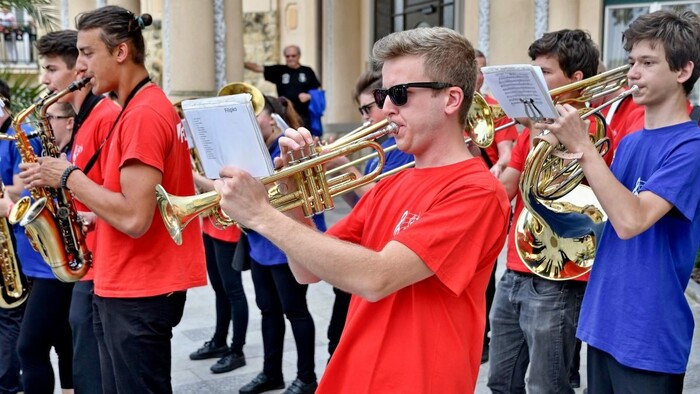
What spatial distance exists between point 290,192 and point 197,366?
3317 millimetres

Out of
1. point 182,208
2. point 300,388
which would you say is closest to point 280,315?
point 300,388

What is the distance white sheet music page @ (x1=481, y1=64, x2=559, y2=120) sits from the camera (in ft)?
8.27

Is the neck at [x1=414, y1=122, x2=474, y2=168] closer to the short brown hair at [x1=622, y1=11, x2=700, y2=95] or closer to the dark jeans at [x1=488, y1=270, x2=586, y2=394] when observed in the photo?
the short brown hair at [x1=622, y1=11, x2=700, y2=95]

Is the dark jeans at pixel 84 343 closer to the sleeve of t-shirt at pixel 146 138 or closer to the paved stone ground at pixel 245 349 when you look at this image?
the sleeve of t-shirt at pixel 146 138

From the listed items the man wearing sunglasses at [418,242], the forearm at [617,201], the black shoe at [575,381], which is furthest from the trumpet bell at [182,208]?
→ the black shoe at [575,381]

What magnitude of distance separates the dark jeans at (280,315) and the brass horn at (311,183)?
2018 mm

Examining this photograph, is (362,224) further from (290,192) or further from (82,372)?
(82,372)

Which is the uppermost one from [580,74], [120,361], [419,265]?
[580,74]

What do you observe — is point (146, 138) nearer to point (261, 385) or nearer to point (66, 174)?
point (66, 174)

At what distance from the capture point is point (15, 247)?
4555 millimetres

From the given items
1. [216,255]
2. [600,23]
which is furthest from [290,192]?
[600,23]

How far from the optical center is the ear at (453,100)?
2076mm

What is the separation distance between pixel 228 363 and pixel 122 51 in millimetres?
2578

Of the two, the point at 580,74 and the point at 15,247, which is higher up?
the point at 580,74
